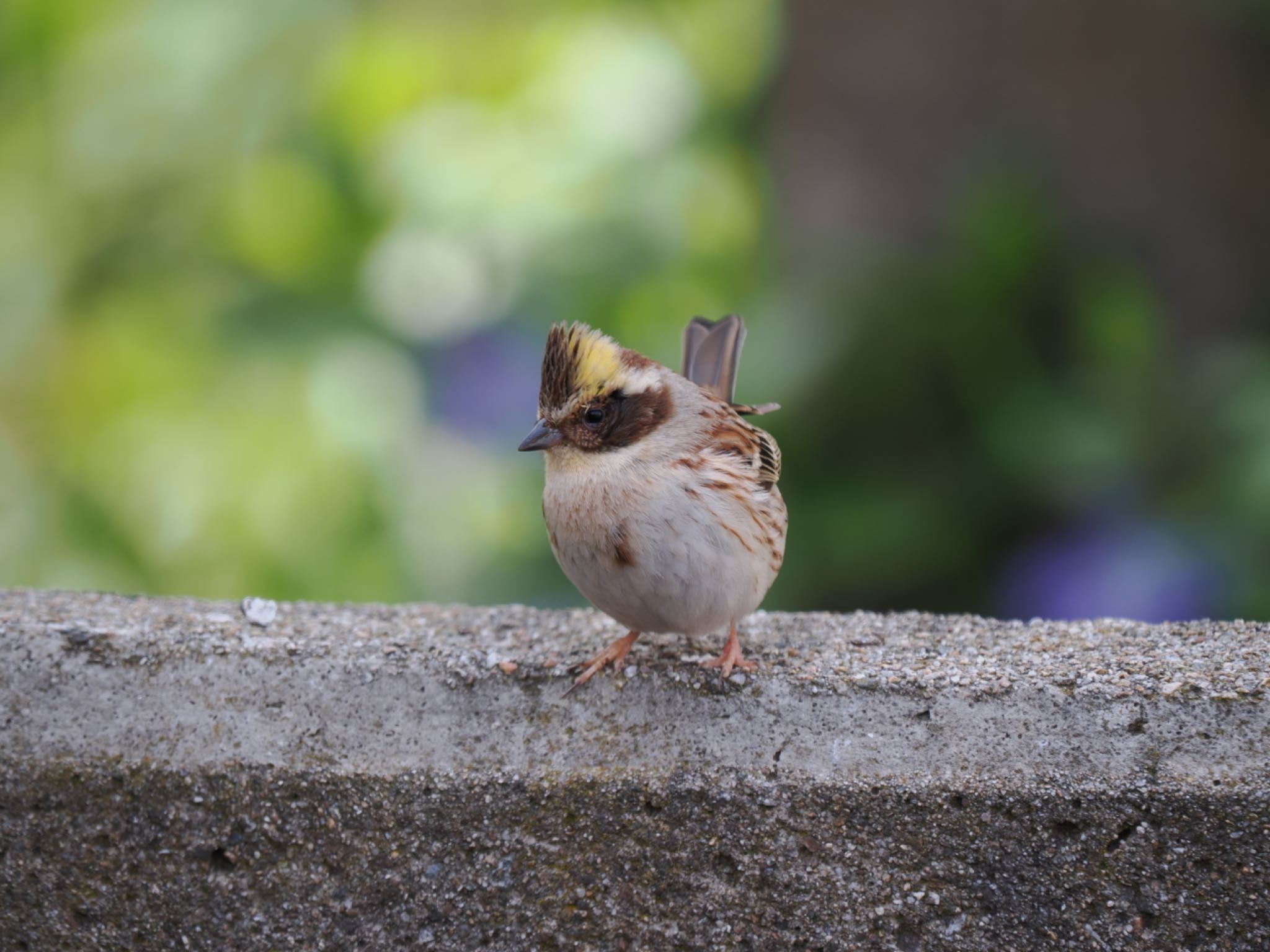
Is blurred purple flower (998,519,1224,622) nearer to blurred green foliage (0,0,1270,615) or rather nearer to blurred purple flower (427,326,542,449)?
blurred green foliage (0,0,1270,615)

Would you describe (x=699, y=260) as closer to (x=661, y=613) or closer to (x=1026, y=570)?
(x=1026, y=570)

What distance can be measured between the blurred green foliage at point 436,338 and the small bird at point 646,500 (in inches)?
62.4

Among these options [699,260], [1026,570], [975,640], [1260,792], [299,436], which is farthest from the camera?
[699,260]

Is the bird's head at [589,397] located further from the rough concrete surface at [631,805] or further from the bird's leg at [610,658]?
the rough concrete surface at [631,805]

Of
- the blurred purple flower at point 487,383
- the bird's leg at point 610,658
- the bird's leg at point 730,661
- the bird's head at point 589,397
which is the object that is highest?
the blurred purple flower at point 487,383

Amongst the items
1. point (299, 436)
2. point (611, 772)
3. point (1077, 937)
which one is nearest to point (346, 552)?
point (299, 436)

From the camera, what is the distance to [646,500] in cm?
226

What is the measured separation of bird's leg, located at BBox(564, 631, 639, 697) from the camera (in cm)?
204

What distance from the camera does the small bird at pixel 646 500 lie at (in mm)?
2197

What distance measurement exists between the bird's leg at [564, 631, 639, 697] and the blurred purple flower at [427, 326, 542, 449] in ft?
6.46

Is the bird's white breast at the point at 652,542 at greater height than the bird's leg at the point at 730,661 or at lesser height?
greater

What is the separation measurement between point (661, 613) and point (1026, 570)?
6.38ft

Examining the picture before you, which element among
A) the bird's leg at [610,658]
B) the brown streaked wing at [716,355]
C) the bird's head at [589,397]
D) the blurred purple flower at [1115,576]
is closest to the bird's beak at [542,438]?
the bird's head at [589,397]

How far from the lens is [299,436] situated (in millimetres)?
4262
